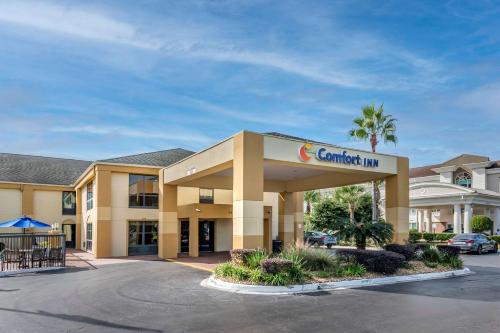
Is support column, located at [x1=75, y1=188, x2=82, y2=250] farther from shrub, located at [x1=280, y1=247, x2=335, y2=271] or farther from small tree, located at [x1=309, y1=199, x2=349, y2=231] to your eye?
shrub, located at [x1=280, y1=247, x2=335, y2=271]

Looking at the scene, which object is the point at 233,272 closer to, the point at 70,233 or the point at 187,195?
the point at 187,195

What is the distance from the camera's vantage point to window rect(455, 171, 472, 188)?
51.1 metres

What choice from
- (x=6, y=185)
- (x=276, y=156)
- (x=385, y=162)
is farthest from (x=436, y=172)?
(x=6, y=185)

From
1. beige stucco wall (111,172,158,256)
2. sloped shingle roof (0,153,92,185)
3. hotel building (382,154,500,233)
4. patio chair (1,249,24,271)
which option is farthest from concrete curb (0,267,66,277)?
hotel building (382,154,500,233)

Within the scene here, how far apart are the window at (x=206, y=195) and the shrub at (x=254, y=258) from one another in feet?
50.6

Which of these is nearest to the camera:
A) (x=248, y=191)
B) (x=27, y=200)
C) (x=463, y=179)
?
(x=248, y=191)

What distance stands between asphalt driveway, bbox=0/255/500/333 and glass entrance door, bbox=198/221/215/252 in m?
14.5

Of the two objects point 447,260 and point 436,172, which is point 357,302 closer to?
point 447,260

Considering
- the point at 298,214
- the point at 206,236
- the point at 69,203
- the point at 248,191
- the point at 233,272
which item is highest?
the point at 248,191

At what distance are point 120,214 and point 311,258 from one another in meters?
15.9

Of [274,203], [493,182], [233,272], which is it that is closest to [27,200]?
[274,203]

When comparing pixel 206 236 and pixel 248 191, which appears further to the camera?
pixel 206 236

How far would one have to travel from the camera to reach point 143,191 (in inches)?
1086

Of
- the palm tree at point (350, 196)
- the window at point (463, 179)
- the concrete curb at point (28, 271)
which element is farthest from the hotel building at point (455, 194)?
the concrete curb at point (28, 271)
